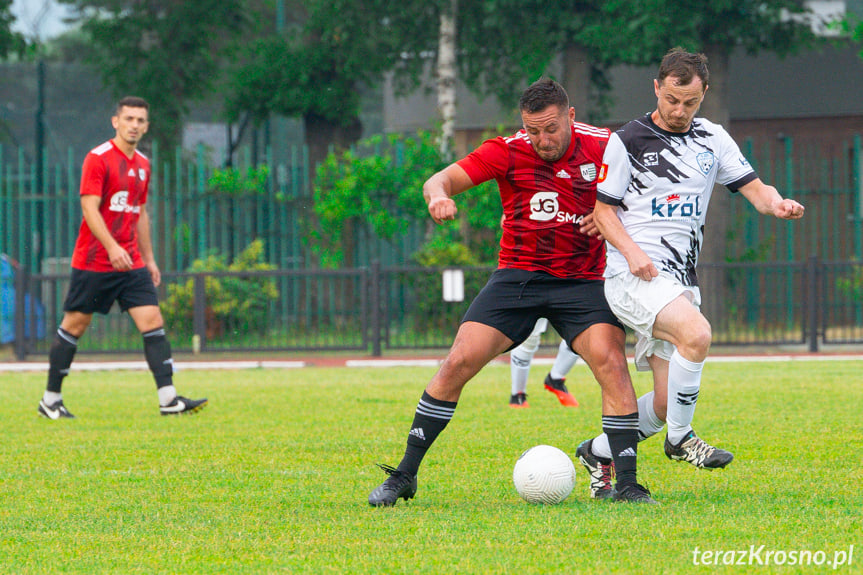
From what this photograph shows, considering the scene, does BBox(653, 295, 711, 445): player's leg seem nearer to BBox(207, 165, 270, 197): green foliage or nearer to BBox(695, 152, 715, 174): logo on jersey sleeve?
BBox(695, 152, 715, 174): logo on jersey sleeve

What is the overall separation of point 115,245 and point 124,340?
9.50 metres

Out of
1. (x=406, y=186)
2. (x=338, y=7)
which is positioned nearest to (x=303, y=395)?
(x=406, y=186)

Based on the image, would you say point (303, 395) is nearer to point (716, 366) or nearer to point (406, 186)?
point (716, 366)

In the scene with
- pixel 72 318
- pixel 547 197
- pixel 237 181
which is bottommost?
pixel 72 318

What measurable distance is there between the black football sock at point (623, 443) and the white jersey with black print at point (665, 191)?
72 cm

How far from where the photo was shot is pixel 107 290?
32.7 feet

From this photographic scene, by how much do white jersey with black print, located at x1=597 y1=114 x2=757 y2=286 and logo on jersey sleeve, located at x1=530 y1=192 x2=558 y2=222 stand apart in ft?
1.06

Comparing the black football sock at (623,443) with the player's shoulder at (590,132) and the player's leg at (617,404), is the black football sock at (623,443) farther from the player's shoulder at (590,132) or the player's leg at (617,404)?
the player's shoulder at (590,132)

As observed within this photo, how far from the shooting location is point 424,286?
18.6 metres

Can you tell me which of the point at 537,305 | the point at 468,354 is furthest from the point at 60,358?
the point at 537,305

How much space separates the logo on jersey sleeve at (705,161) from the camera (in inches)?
241

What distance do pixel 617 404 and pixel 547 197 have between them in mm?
1036

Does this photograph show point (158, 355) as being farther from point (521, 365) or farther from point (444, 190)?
point (444, 190)

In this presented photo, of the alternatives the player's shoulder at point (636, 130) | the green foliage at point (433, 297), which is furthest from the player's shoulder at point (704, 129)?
the green foliage at point (433, 297)
